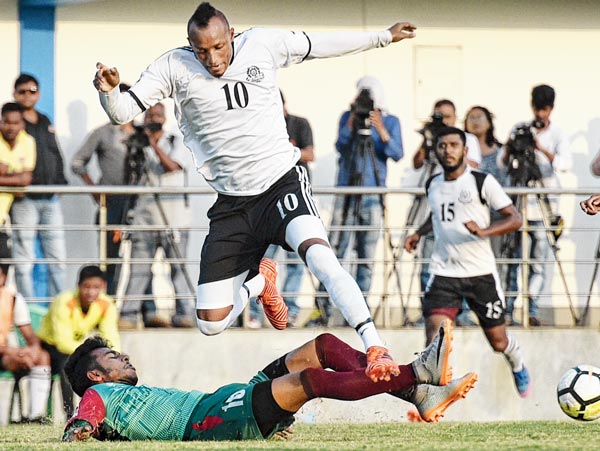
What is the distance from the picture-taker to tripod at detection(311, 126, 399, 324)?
13797 millimetres

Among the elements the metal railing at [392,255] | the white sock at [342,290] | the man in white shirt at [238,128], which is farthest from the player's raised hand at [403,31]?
the metal railing at [392,255]

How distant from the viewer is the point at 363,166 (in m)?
14.1

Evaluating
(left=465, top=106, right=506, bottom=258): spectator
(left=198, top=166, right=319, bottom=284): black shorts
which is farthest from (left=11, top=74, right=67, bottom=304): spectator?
(left=465, top=106, right=506, bottom=258): spectator

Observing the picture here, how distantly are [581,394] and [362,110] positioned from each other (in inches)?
209

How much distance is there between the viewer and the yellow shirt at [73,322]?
41.5 feet

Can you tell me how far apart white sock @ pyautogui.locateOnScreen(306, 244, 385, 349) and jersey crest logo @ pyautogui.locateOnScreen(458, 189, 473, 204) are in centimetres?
404

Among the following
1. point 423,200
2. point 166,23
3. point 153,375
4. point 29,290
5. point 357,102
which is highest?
point 166,23

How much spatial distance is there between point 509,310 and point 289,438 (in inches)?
242

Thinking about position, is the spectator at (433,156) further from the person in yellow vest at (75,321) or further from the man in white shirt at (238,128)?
the man in white shirt at (238,128)

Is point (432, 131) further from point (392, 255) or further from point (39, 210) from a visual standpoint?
point (39, 210)

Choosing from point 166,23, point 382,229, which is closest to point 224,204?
point 382,229

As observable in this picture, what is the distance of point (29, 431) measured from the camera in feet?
33.7

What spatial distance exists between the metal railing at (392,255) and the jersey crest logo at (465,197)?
1.03 m

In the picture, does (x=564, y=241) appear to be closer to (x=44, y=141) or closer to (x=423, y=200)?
(x=423, y=200)
